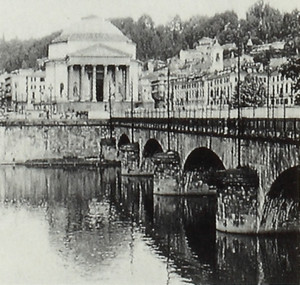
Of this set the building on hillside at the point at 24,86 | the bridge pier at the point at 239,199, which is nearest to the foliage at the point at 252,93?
the bridge pier at the point at 239,199

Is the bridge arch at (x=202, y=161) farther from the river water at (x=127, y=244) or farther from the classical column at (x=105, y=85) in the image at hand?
the classical column at (x=105, y=85)

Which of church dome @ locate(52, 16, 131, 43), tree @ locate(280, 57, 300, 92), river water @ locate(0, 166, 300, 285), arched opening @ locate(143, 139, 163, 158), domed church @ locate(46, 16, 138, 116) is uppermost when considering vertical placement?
church dome @ locate(52, 16, 131, 43)

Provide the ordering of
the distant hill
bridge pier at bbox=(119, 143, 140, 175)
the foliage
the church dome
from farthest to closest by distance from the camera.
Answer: the church dome < the distant hill < the foliage < bridge pier at bbox=(119, 143, 140, 175)

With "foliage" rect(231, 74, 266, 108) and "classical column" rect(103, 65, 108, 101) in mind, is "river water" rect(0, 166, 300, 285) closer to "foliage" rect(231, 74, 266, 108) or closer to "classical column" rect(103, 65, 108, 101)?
"foliage" rect(231, 74, 266, 108)

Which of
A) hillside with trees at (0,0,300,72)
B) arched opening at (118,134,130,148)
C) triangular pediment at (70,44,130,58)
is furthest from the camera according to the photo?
triangular pediment at (70,44,130,58)

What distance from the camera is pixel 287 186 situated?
661 inches

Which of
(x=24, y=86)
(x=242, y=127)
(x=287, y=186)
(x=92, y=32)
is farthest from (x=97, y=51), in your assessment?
(x=287, y=186)

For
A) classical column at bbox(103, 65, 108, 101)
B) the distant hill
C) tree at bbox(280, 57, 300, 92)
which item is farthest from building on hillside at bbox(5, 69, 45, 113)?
tree at bbox(280, 57, 300, 92)

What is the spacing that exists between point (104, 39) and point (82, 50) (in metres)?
3.51

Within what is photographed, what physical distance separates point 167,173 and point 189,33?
10560 mm

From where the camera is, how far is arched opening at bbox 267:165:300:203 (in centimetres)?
1625

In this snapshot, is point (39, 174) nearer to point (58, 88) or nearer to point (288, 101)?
point (288, 101)

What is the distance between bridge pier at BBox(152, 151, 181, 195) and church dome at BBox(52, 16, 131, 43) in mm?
30152

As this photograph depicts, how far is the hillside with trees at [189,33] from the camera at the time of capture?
21219mm
